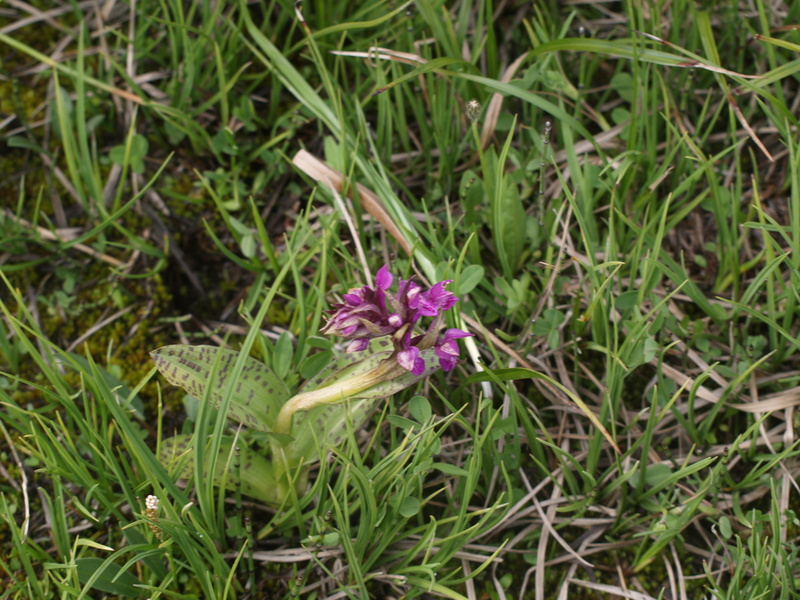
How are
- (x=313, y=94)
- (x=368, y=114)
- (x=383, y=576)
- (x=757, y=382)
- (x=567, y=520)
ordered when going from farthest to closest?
(x=368, y=114) → (x=313, y=94) → (x=757, y=382) → (x=567, y=520) → (x=383, y=576)

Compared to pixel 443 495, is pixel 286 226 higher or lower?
higher

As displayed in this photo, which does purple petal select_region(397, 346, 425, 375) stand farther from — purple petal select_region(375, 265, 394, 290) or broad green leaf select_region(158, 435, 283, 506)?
broad green leaf select_region(158, 435, 283, 506)

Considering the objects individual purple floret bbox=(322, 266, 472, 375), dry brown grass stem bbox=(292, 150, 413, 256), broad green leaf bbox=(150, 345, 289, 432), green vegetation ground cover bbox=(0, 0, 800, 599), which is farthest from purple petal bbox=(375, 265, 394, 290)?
dry brown grass stem bbox=(292, 150, 413, 256)

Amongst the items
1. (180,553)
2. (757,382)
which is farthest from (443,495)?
(757,382)

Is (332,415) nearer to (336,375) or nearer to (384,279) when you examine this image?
(336,375)

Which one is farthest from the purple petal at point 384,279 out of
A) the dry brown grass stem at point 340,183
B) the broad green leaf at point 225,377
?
the dry brown grass stem at point 340,183

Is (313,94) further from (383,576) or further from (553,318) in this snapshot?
(383,576)

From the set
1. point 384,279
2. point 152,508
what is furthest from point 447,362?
point 152,508
